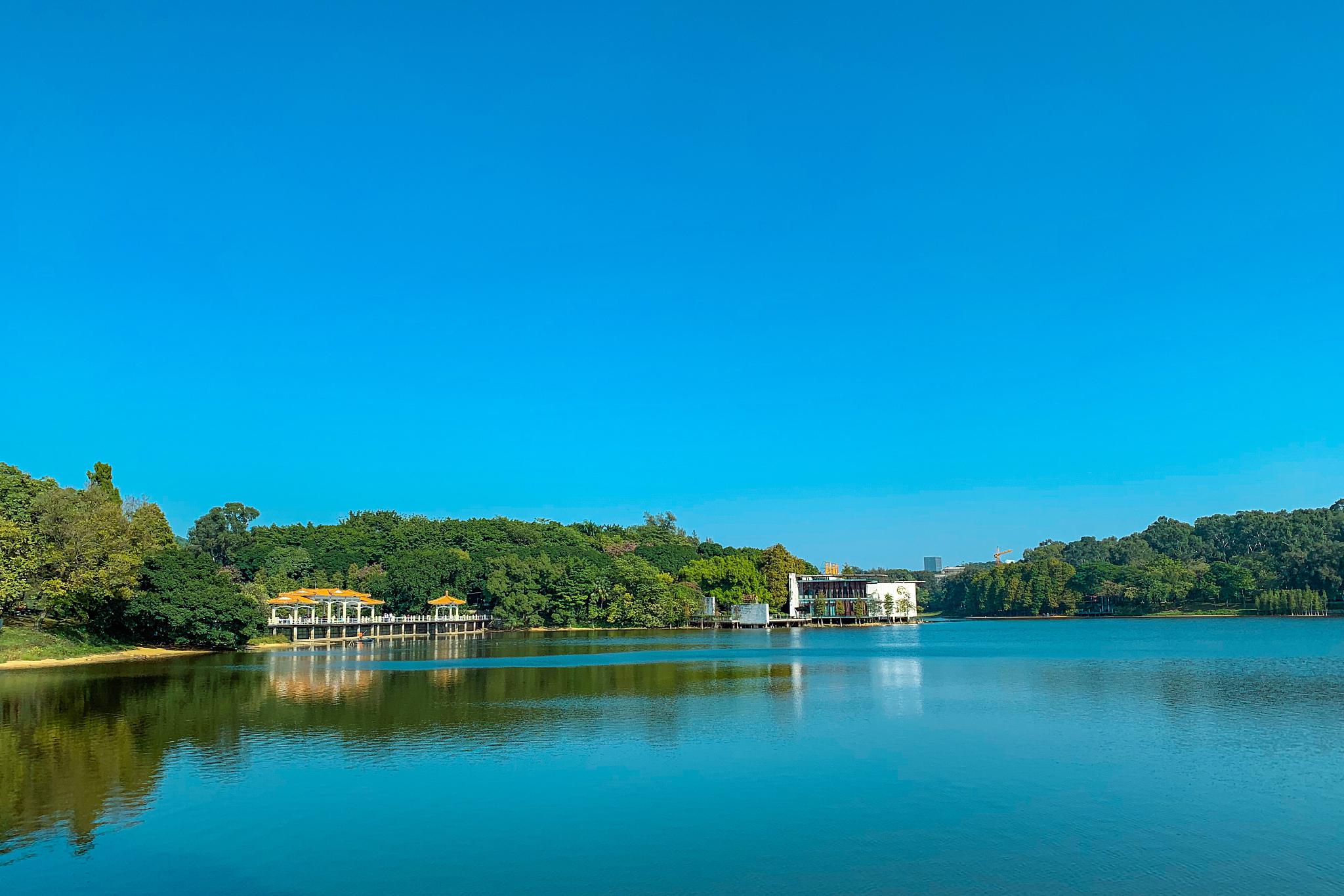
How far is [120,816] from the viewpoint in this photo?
15844 millimetres

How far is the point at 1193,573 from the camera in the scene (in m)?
132

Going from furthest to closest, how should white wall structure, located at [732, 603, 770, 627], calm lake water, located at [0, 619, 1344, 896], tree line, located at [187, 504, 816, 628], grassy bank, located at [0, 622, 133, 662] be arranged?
1. white wall structure, located at [732, 603, 770, 627]
2. tree line, located at [187, 504, 816, 628]
3. grassy bank, located at [0, 622, 133, 662]
4. calm lake water, located at [0, 619, 1344, 896]

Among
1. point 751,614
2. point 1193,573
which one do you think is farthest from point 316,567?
point 1193,573

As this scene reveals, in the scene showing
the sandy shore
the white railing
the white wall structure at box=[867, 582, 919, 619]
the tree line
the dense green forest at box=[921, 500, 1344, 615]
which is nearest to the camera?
the sandy shore

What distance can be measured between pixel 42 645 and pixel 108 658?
3137 mm

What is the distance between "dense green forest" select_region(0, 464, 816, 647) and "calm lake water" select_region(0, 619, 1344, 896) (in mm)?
12158

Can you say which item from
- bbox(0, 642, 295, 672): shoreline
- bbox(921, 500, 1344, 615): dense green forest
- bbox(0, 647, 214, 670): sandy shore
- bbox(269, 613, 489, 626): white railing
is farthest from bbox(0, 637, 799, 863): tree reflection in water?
bbox(921, 500, 1344, 615): dense green forest

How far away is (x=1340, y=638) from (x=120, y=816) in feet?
259

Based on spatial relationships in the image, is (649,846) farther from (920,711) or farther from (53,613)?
(53,613)

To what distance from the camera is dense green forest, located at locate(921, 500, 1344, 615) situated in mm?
116500

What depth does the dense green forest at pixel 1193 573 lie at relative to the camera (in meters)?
116

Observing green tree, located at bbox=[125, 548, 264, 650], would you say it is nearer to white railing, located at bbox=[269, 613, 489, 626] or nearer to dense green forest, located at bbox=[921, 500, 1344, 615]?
white railing, located at bbox=[269, 613, 489, 626]

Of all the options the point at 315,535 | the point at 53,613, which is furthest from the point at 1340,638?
the point at 315,535

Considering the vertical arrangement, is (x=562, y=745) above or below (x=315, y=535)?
below
